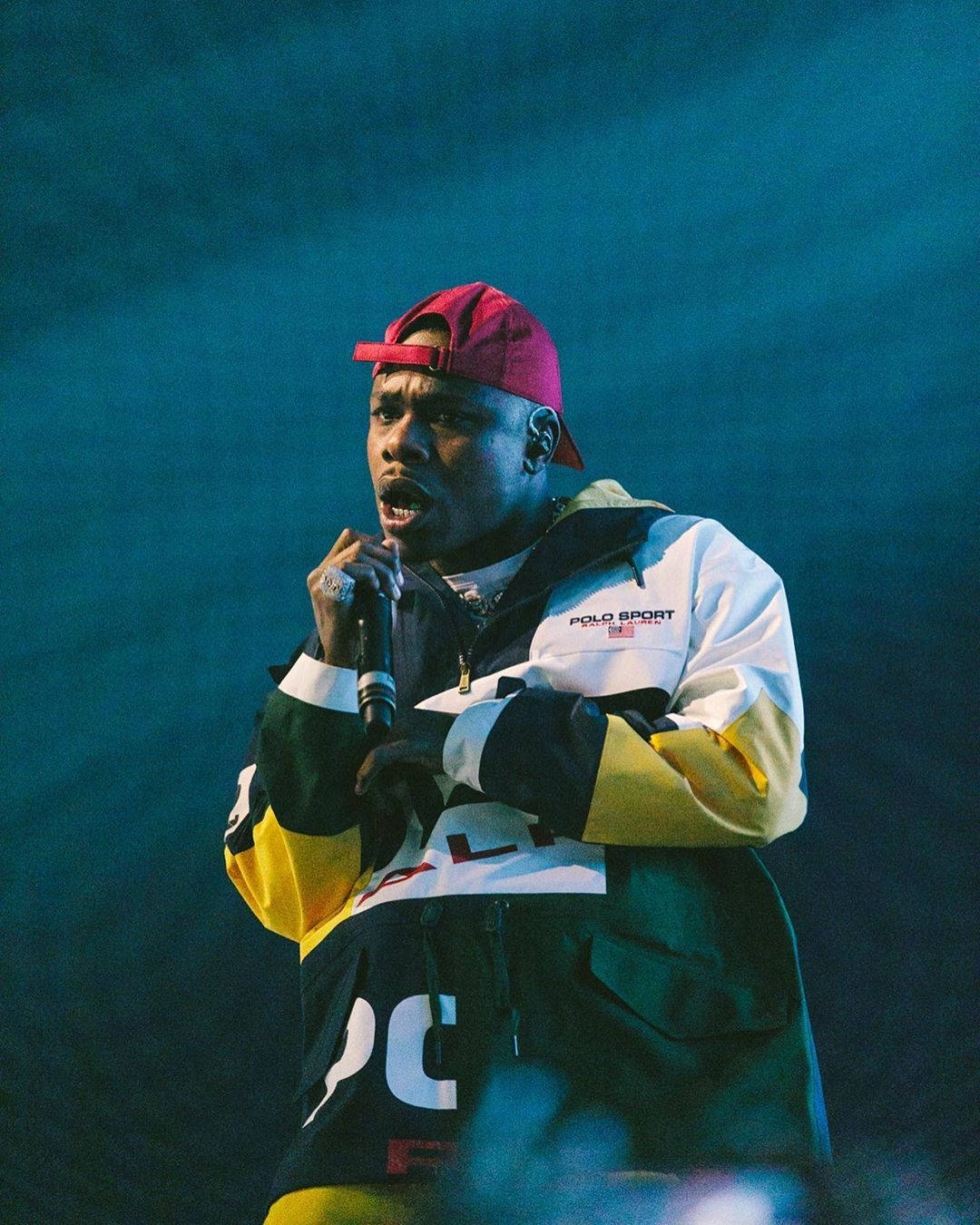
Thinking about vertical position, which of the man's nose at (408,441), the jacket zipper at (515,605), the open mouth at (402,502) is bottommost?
the jacket zipper at (515,605)

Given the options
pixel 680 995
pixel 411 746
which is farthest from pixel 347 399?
pixel 680 995

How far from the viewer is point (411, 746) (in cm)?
154

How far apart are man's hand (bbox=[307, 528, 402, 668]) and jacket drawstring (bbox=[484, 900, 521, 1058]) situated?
33 cm

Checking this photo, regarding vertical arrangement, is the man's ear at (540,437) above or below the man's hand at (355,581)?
above

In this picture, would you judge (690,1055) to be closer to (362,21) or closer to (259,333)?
(259,333)

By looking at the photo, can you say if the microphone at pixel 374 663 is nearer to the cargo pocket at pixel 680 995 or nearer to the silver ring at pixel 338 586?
the silver ring at pixel 338 586

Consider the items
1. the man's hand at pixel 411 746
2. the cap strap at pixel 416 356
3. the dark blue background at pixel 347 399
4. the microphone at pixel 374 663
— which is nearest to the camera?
the microphone at pixel 374 663

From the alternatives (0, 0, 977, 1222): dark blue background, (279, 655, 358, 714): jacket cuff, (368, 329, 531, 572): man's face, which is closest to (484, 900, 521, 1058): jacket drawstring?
(279, 655, 358, 714): jacket cuff

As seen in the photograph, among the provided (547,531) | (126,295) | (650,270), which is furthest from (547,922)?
(126,295)

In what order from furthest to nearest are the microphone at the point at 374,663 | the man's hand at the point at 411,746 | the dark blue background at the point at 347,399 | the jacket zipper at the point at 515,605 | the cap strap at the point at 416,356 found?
the dark blue background at the point at 347,399 < the cap strap at the point at 416,356 < the jacket zipper at the point at 515,605 < the man's hand at the point at 411,746 < the microphone at the point at 374,663

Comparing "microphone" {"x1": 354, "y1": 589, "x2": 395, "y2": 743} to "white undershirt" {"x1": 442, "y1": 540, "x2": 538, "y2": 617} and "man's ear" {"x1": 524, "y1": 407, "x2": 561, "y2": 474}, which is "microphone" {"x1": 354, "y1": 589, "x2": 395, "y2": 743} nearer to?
"white undershirt" {"x1": 442, "y1": 540, "x2": 538, "y2": 617}

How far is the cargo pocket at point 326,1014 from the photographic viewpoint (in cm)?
149

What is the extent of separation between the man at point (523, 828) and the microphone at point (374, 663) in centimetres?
2

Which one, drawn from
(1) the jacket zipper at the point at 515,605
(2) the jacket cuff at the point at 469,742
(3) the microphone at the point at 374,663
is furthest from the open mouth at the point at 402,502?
(2) the jacket cuff at the point at 469,742
